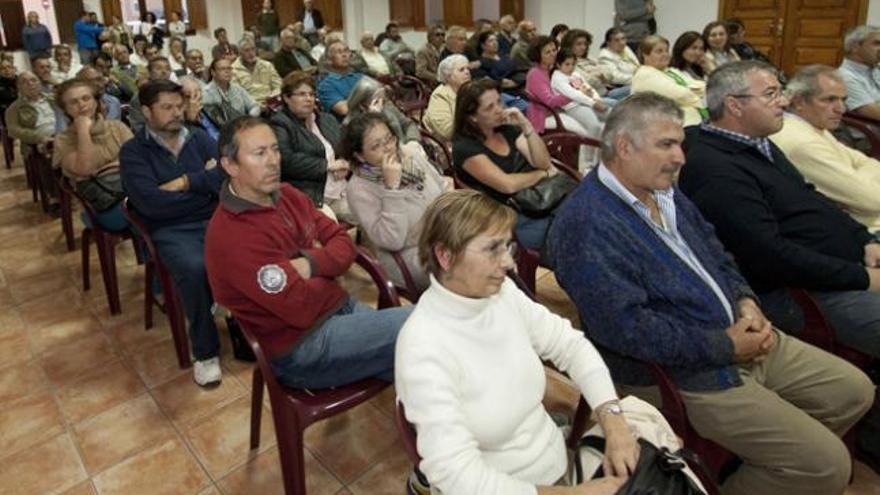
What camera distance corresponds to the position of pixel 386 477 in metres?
1.83

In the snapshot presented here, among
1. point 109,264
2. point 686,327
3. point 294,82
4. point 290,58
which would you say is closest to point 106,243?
point 109,264

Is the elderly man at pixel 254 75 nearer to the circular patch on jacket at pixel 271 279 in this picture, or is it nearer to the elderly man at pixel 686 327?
the circular patch on jacket at pixel 271 279

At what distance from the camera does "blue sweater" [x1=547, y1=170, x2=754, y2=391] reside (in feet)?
4.63

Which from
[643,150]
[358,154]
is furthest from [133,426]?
[643,150]

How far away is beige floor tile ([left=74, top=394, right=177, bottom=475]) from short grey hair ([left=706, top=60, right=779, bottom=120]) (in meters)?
2.05

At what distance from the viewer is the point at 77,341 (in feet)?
8.67

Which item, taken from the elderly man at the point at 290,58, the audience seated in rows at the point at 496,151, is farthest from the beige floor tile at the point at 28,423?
the elderly man at the point at 290,58

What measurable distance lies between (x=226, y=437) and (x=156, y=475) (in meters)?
0.23

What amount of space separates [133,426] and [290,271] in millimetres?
964

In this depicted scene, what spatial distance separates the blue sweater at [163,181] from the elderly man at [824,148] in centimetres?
212

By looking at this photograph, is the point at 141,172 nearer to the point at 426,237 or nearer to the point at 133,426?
the point at 133,426

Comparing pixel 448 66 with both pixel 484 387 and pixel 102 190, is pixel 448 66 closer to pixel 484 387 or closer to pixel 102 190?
pixel 102 190

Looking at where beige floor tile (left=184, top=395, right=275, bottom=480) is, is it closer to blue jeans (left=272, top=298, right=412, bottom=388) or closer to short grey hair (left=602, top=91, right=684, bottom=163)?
blue jeans (left=272, top=298, right=412, bottom=388)

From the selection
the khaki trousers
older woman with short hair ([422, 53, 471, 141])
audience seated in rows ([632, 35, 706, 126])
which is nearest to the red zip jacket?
the khaki trousers
